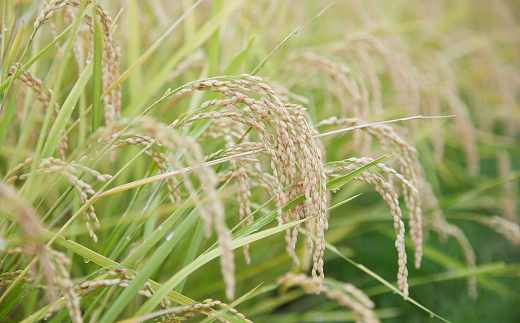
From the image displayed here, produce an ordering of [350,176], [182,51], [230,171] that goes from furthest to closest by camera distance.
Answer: [182,51] → [230,171] → [350,176]

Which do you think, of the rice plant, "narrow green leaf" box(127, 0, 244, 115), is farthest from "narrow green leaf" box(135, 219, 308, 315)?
"narrow green leaf" box(127, 0, 244, 115)

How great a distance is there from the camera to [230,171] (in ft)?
3.16

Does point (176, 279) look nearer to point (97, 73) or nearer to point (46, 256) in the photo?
point (46, 256)

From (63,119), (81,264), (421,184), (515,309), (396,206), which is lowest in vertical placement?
(515,309)

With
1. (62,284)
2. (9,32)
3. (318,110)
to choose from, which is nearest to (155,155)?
(62,284)

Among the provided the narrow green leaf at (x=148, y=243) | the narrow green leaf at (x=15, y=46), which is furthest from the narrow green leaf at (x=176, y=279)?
the narrow green leaf at (x=15, y=46)

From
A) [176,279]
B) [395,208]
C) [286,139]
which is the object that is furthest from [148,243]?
[395,208]

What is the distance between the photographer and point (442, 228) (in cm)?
150

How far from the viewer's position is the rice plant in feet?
2.42

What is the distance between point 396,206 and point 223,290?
3.61 feet

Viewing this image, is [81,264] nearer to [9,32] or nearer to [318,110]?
[9,32]

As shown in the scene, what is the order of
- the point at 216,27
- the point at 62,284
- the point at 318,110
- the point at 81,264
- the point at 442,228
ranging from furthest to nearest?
the point at 318,110 < the point at 442,228 < the point at 81,264 < the point at 216,27 < the point at 62,284

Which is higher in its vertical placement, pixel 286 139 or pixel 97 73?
pixel 97 73

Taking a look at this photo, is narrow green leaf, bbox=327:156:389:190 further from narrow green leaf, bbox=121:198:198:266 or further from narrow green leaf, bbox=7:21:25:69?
narrow green leaf, bbox=7:21:25:69
